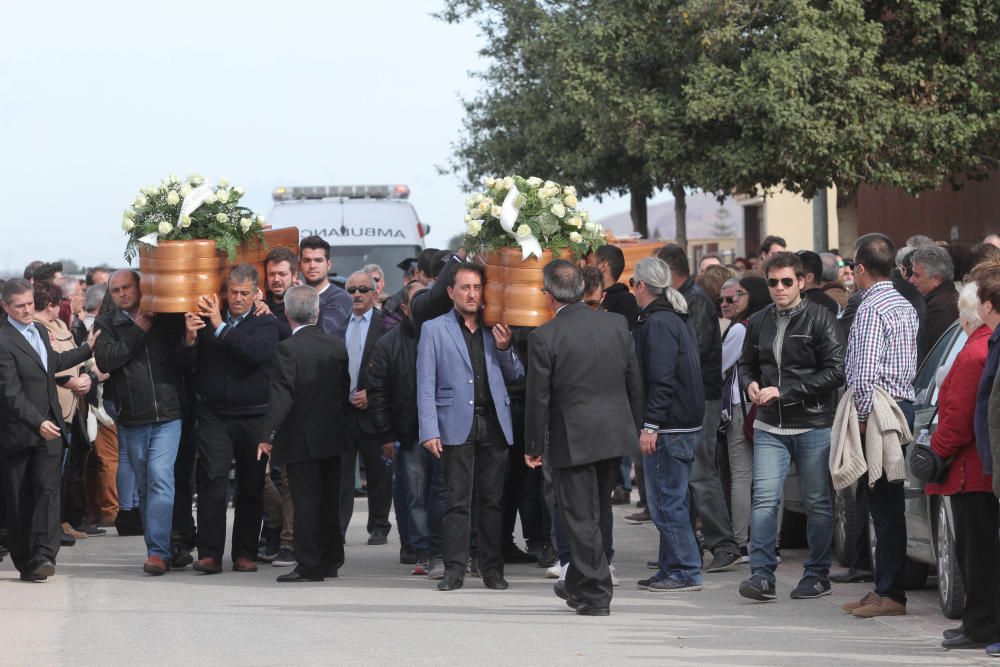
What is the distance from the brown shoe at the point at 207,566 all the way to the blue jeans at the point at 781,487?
4.03 meters

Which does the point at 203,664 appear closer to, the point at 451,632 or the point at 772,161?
the point at 451,632

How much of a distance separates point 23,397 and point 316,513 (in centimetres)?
218

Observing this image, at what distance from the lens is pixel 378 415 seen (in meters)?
11.8

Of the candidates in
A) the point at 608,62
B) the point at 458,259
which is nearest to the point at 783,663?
the point at 458,259

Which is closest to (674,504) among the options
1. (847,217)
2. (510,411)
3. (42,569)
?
(510,411)

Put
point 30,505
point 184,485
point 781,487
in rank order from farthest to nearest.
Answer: point 184,485, point 30,505, point 781,487

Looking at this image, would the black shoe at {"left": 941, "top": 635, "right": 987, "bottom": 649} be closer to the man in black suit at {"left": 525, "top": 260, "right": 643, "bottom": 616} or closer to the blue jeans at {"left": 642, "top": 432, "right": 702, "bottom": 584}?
the man in black suit at {"left": 525, "top": 260, "right": 643, "bottom": 616}

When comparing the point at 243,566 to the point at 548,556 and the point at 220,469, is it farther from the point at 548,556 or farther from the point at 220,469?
the point at 548,556

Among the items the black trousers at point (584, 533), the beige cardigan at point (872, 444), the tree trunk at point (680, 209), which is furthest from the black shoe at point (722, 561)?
the tree trunk at point (680, 209)

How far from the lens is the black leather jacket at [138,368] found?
11.9m

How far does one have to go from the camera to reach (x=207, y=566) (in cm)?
1198

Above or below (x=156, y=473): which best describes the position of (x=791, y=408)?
above

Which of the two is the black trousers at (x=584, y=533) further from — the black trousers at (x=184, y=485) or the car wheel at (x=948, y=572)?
the black trousers at (x=184, y=485)

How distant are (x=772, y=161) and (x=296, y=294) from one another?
56.9ft
